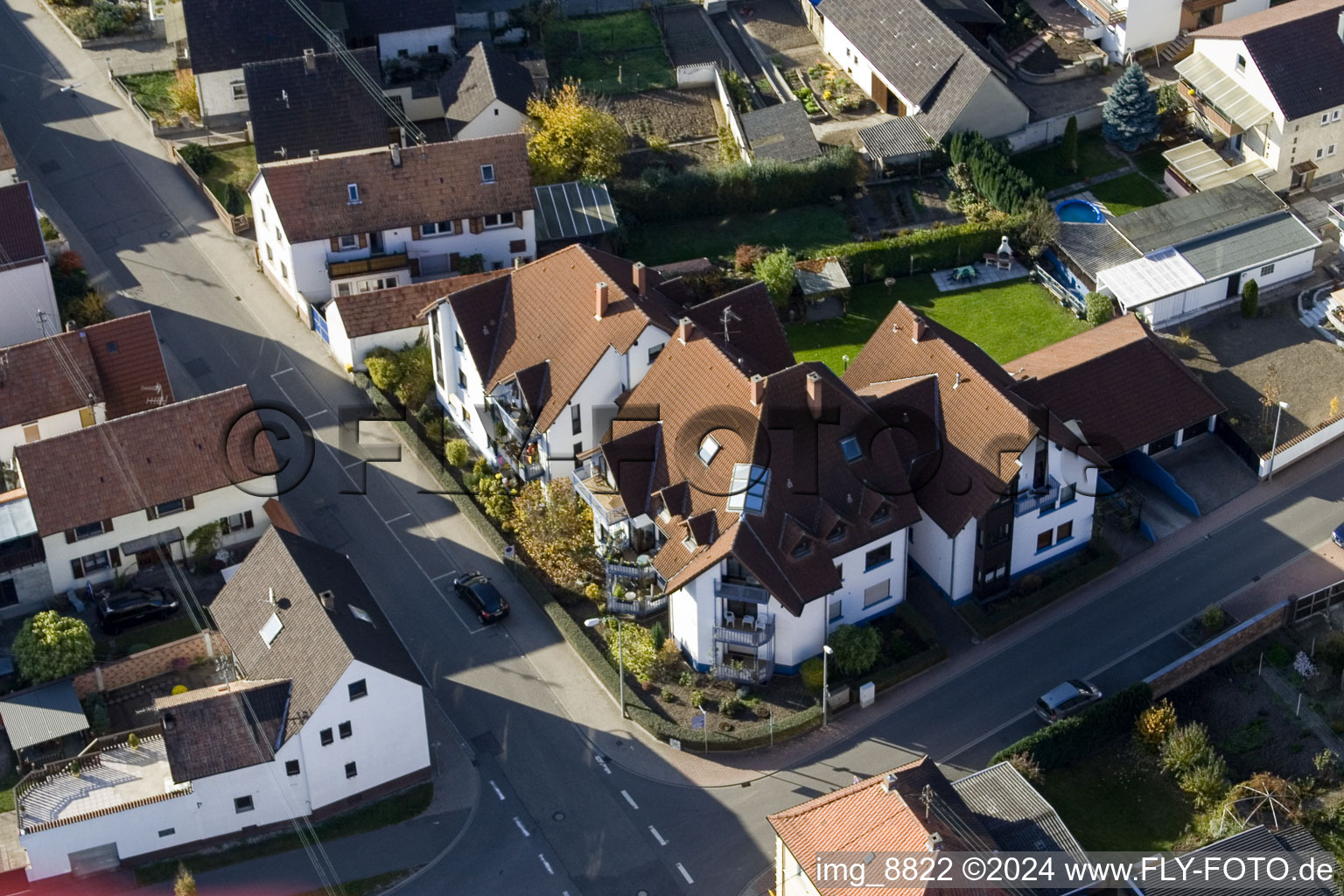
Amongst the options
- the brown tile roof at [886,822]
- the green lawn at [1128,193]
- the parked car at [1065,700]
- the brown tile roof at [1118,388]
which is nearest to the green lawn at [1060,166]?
the green lawn at [1128,193]

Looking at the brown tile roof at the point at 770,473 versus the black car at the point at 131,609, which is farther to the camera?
the black car at the point at 131,609

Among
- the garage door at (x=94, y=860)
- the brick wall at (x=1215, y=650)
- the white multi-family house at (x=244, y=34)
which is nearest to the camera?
the garage door at (x=94, y=860)

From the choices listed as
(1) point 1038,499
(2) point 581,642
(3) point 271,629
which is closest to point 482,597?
(2) point 581,642

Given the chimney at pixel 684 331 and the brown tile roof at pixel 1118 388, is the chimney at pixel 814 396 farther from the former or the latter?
the brown tile roof at pixel 1118 388

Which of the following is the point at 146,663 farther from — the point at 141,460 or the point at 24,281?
the point at 24,281

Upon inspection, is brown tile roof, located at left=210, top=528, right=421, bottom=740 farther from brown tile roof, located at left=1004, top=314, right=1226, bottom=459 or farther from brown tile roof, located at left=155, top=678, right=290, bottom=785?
brown tile roof, located at left=1004, top=314, right=1226, bottom=459

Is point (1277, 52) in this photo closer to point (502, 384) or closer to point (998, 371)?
point (998, 371)
